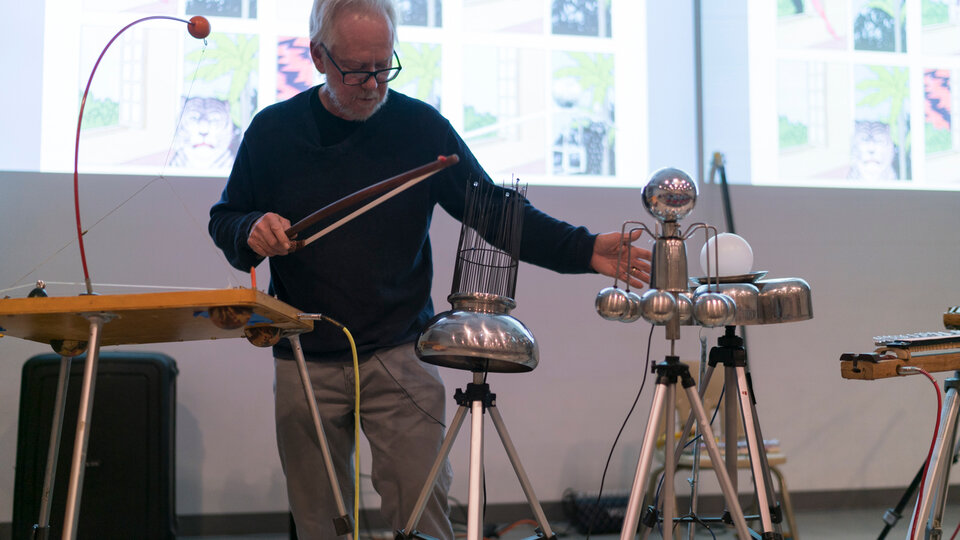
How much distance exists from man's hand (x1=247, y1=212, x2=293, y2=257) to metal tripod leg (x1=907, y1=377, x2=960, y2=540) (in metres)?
1.51

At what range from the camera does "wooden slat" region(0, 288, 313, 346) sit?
49.5 inches

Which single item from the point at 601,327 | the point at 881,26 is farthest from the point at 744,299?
the point at 881,26

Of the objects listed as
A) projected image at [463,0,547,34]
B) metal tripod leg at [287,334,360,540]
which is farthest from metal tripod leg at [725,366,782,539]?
projected image at [463,0,547,34]

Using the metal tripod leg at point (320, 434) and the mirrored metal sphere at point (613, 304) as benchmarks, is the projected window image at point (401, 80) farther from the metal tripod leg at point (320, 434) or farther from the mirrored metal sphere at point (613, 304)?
the mirrored metal sphere at point (613, 304)

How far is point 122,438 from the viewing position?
8.92 ft

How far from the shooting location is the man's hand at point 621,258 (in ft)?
5.58

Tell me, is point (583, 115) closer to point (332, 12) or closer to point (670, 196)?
point (332, 12)

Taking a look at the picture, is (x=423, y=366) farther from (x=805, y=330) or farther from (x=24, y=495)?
(x=805, y=330)

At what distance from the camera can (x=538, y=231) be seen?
6.13ft

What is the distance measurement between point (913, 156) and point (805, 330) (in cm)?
104

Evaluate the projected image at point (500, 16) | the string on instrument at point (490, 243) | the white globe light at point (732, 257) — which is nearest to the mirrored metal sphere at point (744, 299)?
the white globe light at point (732, 257)

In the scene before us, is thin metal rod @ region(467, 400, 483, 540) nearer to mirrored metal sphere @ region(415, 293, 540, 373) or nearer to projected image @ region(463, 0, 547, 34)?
mirrored metal sphere @ region(415, 293, 540, 373)

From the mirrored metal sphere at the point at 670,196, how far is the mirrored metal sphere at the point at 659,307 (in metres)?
0.18

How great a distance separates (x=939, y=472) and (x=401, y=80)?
255 centimetres
